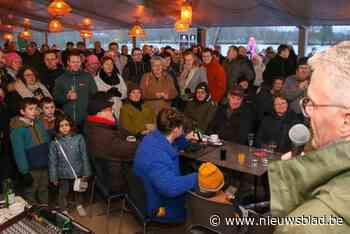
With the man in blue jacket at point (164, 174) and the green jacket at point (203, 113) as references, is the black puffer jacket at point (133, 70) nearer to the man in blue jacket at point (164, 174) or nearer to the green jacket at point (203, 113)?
the green jacket at point (203, 113)

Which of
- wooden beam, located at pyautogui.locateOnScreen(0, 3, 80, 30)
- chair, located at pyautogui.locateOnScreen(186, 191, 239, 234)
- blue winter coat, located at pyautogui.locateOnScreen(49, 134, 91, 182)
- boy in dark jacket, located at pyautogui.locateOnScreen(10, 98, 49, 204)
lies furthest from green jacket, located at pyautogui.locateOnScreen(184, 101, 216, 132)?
wooden beam, located at pyautogui.locateOnScreen(0, 3, 80, 30)

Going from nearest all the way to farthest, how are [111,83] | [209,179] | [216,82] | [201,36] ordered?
1. [209,179]
2. [111,83]
3. [216,82]
4. [201,36]

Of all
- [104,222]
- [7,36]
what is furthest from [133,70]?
[7,36]

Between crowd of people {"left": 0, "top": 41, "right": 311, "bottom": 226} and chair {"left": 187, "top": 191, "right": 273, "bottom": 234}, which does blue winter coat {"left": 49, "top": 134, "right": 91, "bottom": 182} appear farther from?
chair {"left": 187, "top": 191, "right": 273, "bottom": 234}

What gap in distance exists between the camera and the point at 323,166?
64 cm

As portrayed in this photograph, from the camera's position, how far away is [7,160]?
12.2 ft

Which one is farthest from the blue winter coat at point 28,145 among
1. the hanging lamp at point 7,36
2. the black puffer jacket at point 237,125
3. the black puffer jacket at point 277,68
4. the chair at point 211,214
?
the hanging lamp at point 7,36

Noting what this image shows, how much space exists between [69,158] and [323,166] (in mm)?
3239

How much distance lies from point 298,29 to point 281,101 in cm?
690

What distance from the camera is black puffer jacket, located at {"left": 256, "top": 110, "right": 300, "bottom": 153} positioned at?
3912 mm

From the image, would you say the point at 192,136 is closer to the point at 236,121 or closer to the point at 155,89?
the point at 236,121

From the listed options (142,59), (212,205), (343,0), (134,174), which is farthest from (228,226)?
(343,0)

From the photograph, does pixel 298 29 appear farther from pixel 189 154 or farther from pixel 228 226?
pixel 228 226

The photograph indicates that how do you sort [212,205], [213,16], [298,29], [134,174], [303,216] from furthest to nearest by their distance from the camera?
1. [298,29]
2. [213,16]
3. [134,174]
4. [212,205]
5. [303,216]
